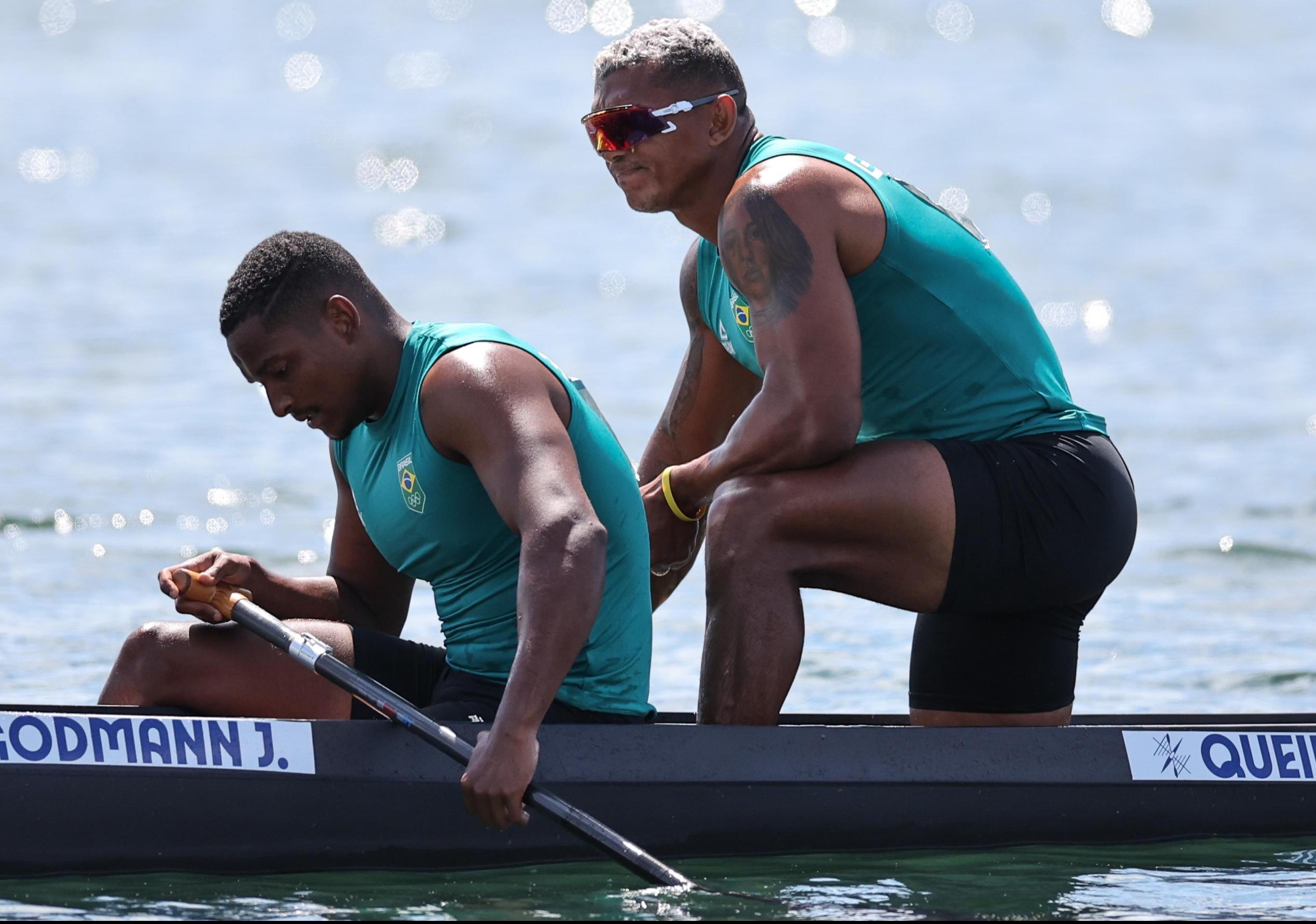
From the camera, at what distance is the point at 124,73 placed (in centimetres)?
2708

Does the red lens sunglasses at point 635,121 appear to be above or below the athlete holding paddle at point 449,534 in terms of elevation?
above

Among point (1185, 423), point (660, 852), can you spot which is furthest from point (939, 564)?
point (1185, 423)

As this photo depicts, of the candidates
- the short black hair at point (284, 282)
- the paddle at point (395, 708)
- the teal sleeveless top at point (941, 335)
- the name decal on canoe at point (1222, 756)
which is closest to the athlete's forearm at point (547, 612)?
the paddle at point (395, 708)

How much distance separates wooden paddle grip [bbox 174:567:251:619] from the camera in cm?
455

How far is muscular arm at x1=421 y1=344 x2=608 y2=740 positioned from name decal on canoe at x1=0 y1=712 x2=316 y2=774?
25.3 inches

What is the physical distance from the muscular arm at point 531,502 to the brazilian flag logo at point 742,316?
2.73 feet

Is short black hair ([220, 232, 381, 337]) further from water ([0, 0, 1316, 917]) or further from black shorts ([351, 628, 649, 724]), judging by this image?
water ([0, 0, 1316, 917])

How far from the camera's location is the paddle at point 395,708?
163 inches

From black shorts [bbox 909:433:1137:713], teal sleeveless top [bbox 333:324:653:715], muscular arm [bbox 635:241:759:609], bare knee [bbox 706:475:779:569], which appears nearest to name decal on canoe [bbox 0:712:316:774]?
teal sleeveless top [bbox 333:324:653:715]

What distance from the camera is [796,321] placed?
14.7 feet

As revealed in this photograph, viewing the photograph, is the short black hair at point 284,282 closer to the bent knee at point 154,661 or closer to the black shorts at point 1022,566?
the bent knee at point 154,661

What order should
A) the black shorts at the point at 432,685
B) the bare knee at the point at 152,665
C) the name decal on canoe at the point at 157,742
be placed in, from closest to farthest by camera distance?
the name decal on canoe at the point at 157,742 → the black shorts at the point at 432,685 → the bare knee at the point at 152,665

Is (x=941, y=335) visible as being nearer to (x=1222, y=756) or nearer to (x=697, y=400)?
(x=697, y=400)

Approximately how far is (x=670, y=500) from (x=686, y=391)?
2.45 ft
